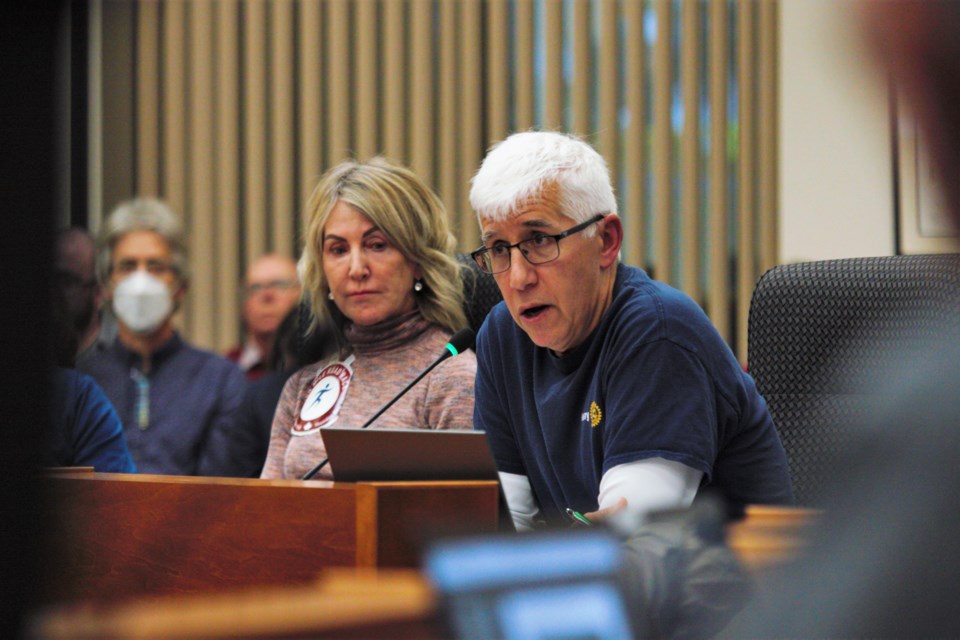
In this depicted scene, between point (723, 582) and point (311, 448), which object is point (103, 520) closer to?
point (311, 448)

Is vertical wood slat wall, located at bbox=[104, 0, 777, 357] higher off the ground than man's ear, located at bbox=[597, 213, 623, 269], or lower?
higher

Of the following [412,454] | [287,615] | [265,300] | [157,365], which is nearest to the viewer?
[287,615]

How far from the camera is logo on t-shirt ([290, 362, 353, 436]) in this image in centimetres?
208

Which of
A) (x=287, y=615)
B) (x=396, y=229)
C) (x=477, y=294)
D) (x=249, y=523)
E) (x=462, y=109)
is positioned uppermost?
(x=462, y=109)

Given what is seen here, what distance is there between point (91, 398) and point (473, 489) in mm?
1209

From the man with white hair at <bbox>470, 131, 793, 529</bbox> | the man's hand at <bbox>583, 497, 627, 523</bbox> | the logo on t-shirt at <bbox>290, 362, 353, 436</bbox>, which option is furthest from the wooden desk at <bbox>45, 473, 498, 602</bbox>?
the logo on t-shirt at <bbox>290, 362, 353, 436</bbox>

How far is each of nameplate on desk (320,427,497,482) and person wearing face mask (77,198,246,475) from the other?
1.45 meters

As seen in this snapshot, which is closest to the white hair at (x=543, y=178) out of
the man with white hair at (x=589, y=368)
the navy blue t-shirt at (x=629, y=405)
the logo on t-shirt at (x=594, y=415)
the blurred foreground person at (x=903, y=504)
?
the man with white hair at (x=589, y=368)

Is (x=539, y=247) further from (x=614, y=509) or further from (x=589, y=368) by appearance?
(x=614, y=509)

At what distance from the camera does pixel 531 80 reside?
13.5 feet

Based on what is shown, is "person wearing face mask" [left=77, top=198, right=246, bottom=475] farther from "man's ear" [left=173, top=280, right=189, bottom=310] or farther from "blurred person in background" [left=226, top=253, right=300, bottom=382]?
"blurred person in background" [left=226, top=253, right=300, bottom=382]

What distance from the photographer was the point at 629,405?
1.45 m

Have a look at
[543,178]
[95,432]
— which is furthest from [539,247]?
[95,432]

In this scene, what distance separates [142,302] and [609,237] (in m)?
1.81
